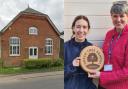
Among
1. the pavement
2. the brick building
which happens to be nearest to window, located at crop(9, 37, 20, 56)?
the brick building

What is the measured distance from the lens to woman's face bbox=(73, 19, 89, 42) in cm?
205

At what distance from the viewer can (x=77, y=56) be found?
208cm

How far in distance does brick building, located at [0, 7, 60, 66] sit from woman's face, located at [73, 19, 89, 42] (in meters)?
21.7

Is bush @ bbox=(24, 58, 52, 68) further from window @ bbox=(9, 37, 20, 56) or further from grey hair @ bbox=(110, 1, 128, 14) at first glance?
grey hair @ bbox=(110, 1, 128, 14)

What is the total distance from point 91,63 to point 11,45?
23.9m

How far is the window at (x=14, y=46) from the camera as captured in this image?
25.0 meters

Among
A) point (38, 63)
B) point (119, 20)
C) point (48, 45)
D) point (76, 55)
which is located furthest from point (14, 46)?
point (119, 20)

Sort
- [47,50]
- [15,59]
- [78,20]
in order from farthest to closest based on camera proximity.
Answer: [47,50], [15,59], [78,20]

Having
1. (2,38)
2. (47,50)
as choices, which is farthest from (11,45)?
(47,50)

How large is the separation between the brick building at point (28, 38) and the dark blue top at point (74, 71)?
21621 mm

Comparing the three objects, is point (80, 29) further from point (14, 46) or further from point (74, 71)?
point (14, 46)

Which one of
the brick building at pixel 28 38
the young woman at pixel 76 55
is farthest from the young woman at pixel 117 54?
the brick building at pixel 28 38

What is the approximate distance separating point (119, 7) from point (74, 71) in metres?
0.43

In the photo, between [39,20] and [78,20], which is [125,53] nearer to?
[78,20]
